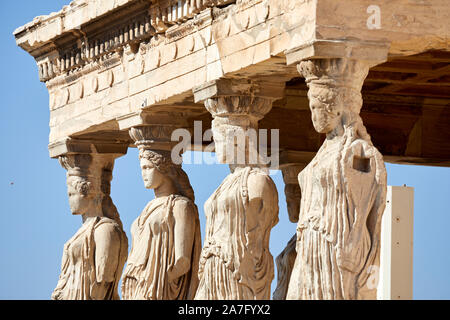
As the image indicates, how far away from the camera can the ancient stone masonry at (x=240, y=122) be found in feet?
44.7

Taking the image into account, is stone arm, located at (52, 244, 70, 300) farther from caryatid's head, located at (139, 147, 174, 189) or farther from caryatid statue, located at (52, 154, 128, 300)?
caryatid's head, located at (139, 147, 174, 189)

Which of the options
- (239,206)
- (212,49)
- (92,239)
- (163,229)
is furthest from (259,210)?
(92,239)

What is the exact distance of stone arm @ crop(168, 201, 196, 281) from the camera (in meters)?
16.8

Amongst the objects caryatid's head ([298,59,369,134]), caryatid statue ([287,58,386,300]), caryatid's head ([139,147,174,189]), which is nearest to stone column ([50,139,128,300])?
caryatid's head ([139,147,174,189])

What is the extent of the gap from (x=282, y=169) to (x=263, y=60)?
4834mm

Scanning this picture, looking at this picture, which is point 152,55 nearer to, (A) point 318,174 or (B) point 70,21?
(B) point 70,21

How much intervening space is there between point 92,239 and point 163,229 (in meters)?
2.11

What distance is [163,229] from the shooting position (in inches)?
666

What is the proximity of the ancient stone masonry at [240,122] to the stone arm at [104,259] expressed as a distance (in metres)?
0.02

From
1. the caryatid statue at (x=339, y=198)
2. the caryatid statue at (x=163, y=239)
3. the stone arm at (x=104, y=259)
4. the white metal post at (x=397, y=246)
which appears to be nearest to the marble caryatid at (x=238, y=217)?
the caryatid statue at (x=339, y=198)

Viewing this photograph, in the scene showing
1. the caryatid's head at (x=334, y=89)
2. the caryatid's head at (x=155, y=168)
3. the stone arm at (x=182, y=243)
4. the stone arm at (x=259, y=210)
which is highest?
the caryatid's head at (x=334, y=89)

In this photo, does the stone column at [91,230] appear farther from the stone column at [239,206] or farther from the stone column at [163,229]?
the stone column at [239,206]
